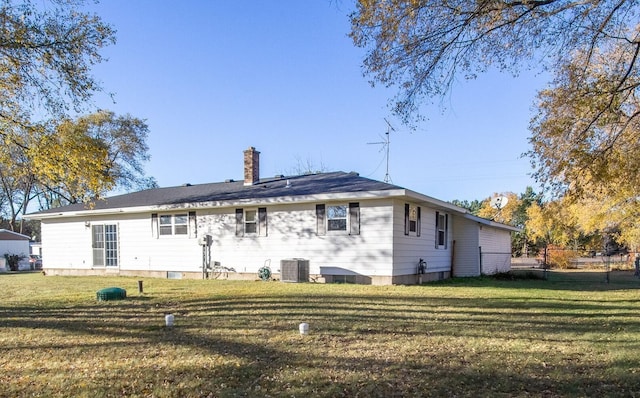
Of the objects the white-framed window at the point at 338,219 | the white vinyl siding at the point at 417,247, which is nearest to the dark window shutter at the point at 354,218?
the white-framed window at the point at 338,219

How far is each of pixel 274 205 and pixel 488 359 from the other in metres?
10.2

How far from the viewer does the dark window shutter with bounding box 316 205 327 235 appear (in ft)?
44.3

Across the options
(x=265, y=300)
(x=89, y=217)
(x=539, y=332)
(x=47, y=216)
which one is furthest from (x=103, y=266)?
(x=539, y=332)

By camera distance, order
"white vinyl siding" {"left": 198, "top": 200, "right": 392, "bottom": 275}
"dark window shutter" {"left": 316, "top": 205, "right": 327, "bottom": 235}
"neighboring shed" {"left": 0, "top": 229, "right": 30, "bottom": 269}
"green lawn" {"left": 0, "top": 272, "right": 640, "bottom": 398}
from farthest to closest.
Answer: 1. "neighboring shed" {"left": 0, "top": 229, "right": 30, "bottom": 269}
2. "dark window shutter" {"left": 316, "top": 205, "right": 327, "bottom": 235}
3. "white vinyl siding" {"left": 198, "top": 200, "right": 392, "bottom": 275}
4. "green lawn" {"left": 0, "top": 272, "right": 640, "bottom": 398}

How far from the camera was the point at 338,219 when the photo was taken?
43.6 ft

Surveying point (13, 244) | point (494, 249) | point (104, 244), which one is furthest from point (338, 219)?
point (13, 244)

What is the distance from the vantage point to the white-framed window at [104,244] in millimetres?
17766

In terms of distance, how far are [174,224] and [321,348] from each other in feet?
40.3

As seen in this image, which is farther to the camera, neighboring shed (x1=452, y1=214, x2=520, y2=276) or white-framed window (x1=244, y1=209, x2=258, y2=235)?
neighboring shed (x1=452, y1=214, x2=520, y2=276)

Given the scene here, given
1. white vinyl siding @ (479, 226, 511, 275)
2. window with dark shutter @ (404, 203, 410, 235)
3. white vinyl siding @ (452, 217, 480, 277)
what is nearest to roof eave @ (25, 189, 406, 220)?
window with dark shutter @ (404, 203, 410, 235)

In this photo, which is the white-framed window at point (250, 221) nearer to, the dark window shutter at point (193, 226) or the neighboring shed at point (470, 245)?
the dark window shutter at point (193, 226)

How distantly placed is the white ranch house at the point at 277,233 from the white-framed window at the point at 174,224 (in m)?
0.04

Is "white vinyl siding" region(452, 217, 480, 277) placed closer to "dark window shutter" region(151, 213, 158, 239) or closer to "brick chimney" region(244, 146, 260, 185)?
"brick chimney" region(244, 146, 260, 185)

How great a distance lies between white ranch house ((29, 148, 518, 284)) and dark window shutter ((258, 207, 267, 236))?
0.03 meters
